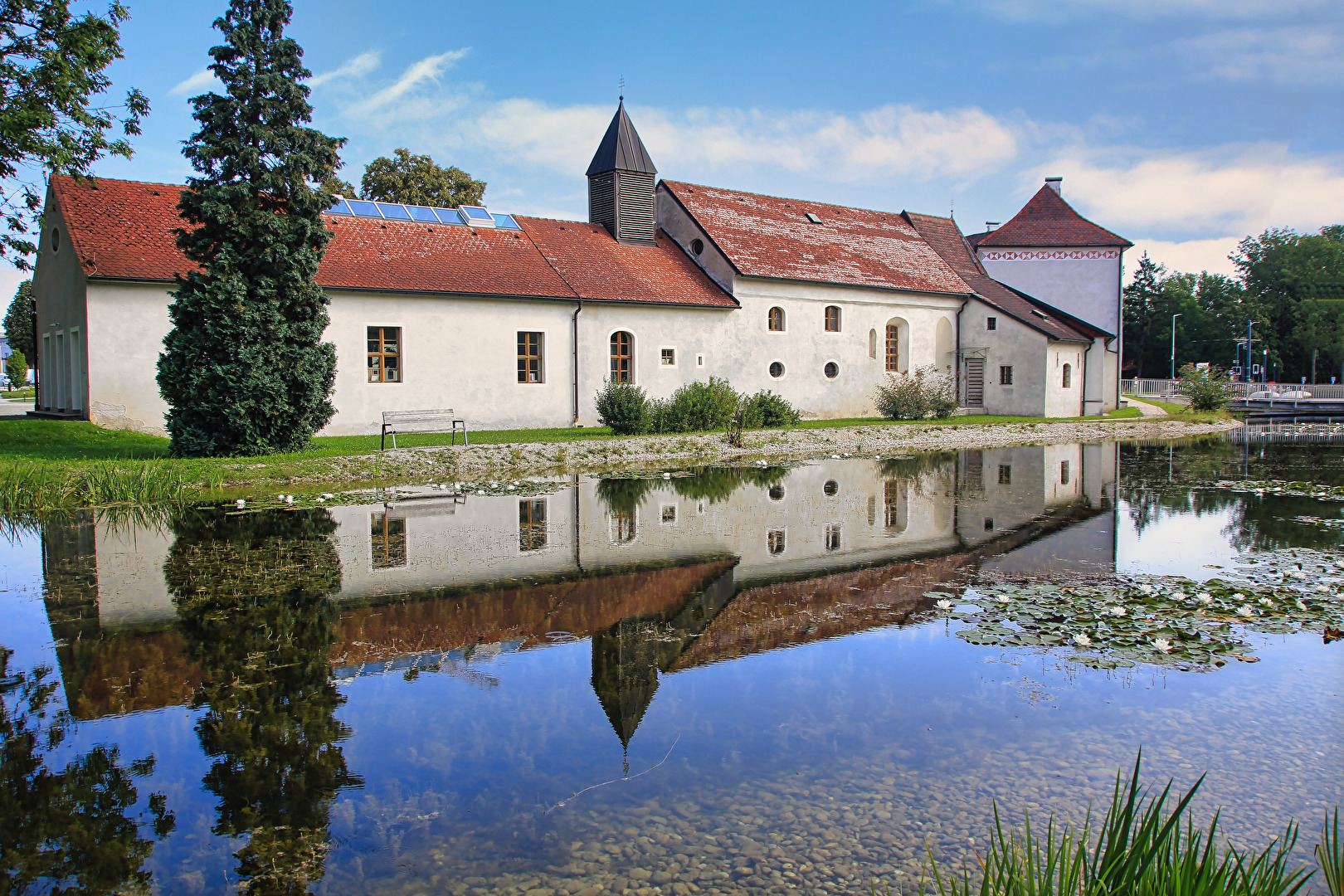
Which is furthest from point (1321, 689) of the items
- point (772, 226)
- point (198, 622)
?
point (772, 226)

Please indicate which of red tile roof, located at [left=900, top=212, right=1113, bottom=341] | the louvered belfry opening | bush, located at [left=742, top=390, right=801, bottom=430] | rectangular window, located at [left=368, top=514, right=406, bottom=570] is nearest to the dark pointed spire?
the louvered belfry opening

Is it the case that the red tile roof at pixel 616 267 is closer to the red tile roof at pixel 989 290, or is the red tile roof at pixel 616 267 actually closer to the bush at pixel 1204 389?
the red tile roof at pixel 989 290

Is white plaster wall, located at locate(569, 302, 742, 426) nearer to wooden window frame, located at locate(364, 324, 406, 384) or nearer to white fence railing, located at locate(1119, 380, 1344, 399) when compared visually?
wooden window frame, located at locate(364, 324, 406, 384)

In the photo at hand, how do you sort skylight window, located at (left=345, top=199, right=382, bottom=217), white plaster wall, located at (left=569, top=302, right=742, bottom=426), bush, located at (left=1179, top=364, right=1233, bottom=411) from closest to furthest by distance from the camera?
1. skylight window, located at (left=345, top=199, right=382, bottom=217)
2. white plaster wall, located at (left=569, top=302, right=742, bottom=426)
3. bush, located at (left=1179, top=364, right=1233, bottom=411)

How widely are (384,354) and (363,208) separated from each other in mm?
5887

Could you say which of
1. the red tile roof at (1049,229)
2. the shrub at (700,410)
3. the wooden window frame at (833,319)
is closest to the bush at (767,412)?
the shrub at (700,410)

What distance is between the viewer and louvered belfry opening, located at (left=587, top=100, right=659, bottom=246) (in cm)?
3366

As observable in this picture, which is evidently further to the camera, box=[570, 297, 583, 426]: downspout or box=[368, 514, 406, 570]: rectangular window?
box=[570, 297, 583, 426]: downspout

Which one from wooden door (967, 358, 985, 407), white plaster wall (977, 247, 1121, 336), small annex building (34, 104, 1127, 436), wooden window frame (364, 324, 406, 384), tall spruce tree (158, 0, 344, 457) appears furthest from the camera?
white plaster wall (977, 247, 1121, 336)

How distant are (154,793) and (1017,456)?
72.7 ft

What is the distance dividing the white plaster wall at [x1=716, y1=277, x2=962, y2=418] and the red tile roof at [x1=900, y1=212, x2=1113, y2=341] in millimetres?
2414

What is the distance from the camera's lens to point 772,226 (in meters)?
37.1

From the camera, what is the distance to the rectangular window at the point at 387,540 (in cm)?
976

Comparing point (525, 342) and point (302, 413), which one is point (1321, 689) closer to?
point (302, 413)
